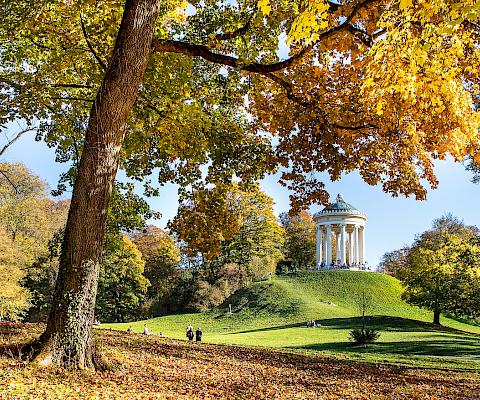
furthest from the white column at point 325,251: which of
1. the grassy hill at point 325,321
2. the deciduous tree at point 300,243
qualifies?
the grassy hill at point 325,321

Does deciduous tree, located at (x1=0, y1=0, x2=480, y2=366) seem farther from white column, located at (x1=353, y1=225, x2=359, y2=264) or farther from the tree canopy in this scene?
white column, located at (x1=353, y1=225, x2=359, y2=264)

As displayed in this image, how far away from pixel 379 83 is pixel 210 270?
141ft

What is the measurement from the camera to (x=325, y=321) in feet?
115

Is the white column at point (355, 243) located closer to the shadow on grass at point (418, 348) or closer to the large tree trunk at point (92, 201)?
the shadow on grass at point (418, 348)

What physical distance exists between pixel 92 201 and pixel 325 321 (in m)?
31.2

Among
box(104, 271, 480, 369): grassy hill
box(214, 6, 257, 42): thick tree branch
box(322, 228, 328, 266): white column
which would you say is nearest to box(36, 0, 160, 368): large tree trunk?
box(214, 6, 257, 42): thick tree branch

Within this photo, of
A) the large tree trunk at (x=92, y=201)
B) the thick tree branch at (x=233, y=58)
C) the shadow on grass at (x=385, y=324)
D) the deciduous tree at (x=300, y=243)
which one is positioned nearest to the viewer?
the large tree trunk at (x=92, y=201)

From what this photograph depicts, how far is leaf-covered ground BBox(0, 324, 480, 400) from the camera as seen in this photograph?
5.42 m

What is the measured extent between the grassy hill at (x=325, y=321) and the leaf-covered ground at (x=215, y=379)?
6.81m

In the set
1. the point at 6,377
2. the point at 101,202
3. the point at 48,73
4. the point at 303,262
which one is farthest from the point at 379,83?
the point at 303,262

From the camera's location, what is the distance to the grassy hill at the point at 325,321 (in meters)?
22.2

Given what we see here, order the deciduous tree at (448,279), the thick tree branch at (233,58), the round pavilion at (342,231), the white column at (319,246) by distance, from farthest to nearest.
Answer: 1. the round pavilion at (342,231)
2. the white column at (319,246)
3. the deciduous tree at (448,279)
4. the thick tree branch at (233,58)

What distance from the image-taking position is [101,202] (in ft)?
20.6

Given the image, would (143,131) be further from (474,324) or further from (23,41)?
(474,324)
